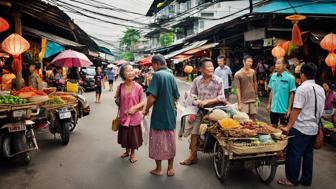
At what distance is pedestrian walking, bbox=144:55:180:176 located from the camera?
4.55m

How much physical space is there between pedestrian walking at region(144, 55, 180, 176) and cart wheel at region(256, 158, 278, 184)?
140 centimetres

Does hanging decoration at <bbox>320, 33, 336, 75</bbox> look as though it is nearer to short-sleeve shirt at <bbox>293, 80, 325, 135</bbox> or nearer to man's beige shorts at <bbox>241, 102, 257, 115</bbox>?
man's beige shorts at <bbox>241, 102, 257, 115</bbox>

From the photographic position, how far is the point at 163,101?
4.61 meters

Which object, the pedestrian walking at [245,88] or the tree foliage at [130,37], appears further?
the tree foliage at [130,37]

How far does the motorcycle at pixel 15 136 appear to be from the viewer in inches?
205

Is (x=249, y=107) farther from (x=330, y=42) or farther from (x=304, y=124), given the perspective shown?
(x=330, y=42)

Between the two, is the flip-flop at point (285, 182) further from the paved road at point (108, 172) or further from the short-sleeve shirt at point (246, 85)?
the short-sleeve shirt at point (246, 85)

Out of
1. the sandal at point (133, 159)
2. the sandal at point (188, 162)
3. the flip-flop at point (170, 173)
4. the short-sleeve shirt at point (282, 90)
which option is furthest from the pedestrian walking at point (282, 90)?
the sandal at point (133, 159)

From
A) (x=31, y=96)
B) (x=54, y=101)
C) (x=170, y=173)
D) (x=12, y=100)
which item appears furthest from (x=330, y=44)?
(x=12, y=100)

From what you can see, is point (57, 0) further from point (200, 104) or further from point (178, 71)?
point (178, 71)

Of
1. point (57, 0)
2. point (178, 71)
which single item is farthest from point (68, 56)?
point (178, 71)

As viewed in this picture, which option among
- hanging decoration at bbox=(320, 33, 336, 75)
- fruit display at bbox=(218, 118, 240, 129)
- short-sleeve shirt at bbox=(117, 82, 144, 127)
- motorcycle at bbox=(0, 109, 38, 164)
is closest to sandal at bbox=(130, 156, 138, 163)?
short-sleeve shirt at bbox=(117, 82, 144, 127)

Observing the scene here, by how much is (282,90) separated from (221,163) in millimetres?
2366

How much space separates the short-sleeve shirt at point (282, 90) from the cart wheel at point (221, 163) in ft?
6.37
